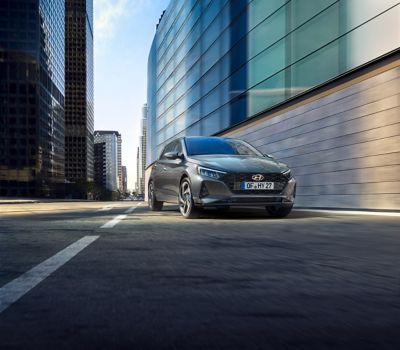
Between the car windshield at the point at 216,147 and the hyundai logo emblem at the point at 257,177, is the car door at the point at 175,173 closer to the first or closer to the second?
the car windshield at the point at 216,147

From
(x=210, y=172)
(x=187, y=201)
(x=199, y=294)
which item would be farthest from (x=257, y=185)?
(x=199, y=294)

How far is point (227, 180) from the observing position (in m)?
8.68

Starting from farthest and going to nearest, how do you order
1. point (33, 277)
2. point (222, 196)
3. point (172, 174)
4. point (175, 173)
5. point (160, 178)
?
point (160, 178) → point (172, 174) → point (175, 173) → point (222, 196) → point (33, 277)

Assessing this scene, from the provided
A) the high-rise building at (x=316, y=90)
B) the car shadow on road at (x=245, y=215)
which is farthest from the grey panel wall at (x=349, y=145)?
the car shadow on road at (x=245, y=215)

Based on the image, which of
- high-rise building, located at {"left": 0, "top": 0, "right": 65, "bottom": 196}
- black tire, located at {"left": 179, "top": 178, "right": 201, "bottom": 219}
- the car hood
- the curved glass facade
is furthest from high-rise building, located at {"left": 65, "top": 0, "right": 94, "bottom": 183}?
the car hood

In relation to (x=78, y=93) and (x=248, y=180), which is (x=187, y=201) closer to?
(x=248, y=180)

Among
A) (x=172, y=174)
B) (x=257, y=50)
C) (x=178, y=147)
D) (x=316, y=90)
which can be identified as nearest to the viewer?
(x=172, y=174)

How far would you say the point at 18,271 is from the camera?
11.8 ft

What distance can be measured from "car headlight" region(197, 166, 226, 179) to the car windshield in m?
1.04

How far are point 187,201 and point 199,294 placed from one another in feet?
21.4

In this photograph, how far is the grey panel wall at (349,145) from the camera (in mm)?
11328

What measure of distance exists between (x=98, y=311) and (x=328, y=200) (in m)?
12.4

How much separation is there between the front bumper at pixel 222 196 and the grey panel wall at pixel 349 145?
3775 mm

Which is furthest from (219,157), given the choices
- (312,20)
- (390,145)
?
(312,20)
